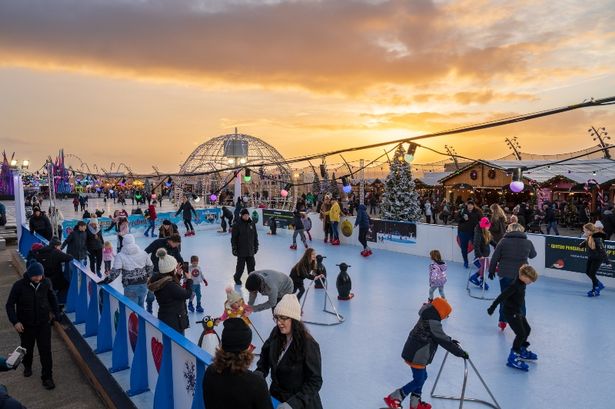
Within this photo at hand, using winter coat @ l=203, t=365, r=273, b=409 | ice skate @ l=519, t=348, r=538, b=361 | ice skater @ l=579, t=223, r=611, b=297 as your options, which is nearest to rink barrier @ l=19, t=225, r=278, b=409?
winter coat @ l=203, t=365, r=273, b=409

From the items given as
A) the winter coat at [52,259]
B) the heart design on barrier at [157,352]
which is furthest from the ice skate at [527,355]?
the winter coat at [52,259]

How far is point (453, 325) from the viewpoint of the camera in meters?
7.12

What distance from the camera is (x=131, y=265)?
625 centimetres

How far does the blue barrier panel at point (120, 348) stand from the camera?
5.12 meters

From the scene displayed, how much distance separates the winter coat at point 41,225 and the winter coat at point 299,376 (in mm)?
11908

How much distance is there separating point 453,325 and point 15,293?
242 inches

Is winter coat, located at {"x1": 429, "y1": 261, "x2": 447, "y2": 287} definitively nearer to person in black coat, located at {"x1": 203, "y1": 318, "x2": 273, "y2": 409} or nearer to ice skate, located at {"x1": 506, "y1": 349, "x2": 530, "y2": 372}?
ice skate, located at {"x1": 506, "y1": 349, "x2": 530, "y2": 372}

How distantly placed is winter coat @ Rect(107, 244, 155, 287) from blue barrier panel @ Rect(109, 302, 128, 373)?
1.09m

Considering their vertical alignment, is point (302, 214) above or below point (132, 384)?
above

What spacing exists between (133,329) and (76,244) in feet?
19.0

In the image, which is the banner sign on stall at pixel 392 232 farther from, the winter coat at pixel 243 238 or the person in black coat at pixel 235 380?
the person in black coat at pixel 235 380

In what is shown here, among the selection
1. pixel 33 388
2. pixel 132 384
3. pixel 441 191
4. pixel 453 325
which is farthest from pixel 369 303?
pixel 441 191

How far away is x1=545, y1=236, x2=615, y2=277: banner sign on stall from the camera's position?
963 cm

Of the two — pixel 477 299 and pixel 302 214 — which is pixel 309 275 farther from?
pixel 302 214
